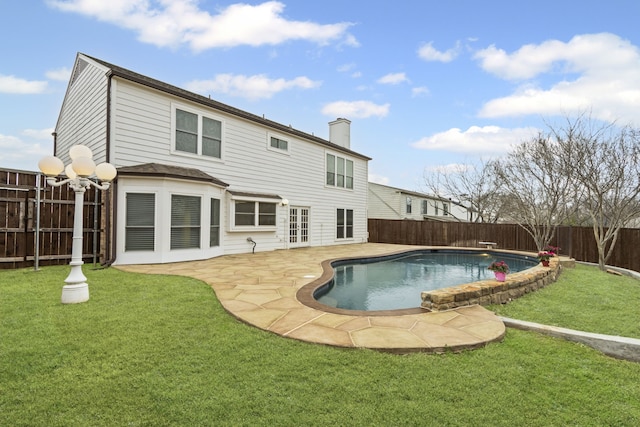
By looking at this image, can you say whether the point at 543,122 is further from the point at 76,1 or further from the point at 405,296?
the point at 76,1

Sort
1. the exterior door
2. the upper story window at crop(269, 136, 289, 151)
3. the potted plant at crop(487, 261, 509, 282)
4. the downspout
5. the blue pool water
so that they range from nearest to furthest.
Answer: the potted plant at crop(487, 261, 509, 282) < the blue pool water < the downspout < the upper story window at crop(269, 136, 289, 151) < the exterior door

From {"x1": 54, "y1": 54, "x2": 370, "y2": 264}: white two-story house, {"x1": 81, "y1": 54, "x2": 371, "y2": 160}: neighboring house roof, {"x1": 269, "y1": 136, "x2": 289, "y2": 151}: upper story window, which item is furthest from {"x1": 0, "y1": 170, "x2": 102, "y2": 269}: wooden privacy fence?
{"x1": 269, "y1": 136, "x2": 289, "y2": 151}: upper story window

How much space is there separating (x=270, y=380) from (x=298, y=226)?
1142 centimetres

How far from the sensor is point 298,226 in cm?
1378

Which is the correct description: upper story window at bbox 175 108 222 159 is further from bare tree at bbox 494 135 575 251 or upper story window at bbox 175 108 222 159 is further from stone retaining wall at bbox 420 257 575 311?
bare tree at bbox 494 135 575 251

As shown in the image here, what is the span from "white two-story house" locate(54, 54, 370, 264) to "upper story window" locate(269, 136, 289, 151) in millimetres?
51

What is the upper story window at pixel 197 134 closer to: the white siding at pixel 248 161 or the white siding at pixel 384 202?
the white siding at pixel 248 161

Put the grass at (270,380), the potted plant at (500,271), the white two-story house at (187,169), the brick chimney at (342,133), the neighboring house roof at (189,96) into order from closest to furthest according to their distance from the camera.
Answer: the grass at (270,380), the potted plant at (500,271), the white two-story house at (187,169), the neighboring house roof at (189,96), the brick chimney at (342,133)

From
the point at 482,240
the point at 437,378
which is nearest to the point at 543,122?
the point at 482,240

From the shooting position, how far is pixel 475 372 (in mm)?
2588

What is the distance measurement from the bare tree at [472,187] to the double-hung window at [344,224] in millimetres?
11309

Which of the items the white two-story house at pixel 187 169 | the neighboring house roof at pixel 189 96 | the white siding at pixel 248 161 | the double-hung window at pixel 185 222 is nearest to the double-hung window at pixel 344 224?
the white siding at pixel 248 161

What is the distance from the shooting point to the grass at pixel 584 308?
400 centimetres

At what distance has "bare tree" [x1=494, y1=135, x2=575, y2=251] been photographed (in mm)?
11849
